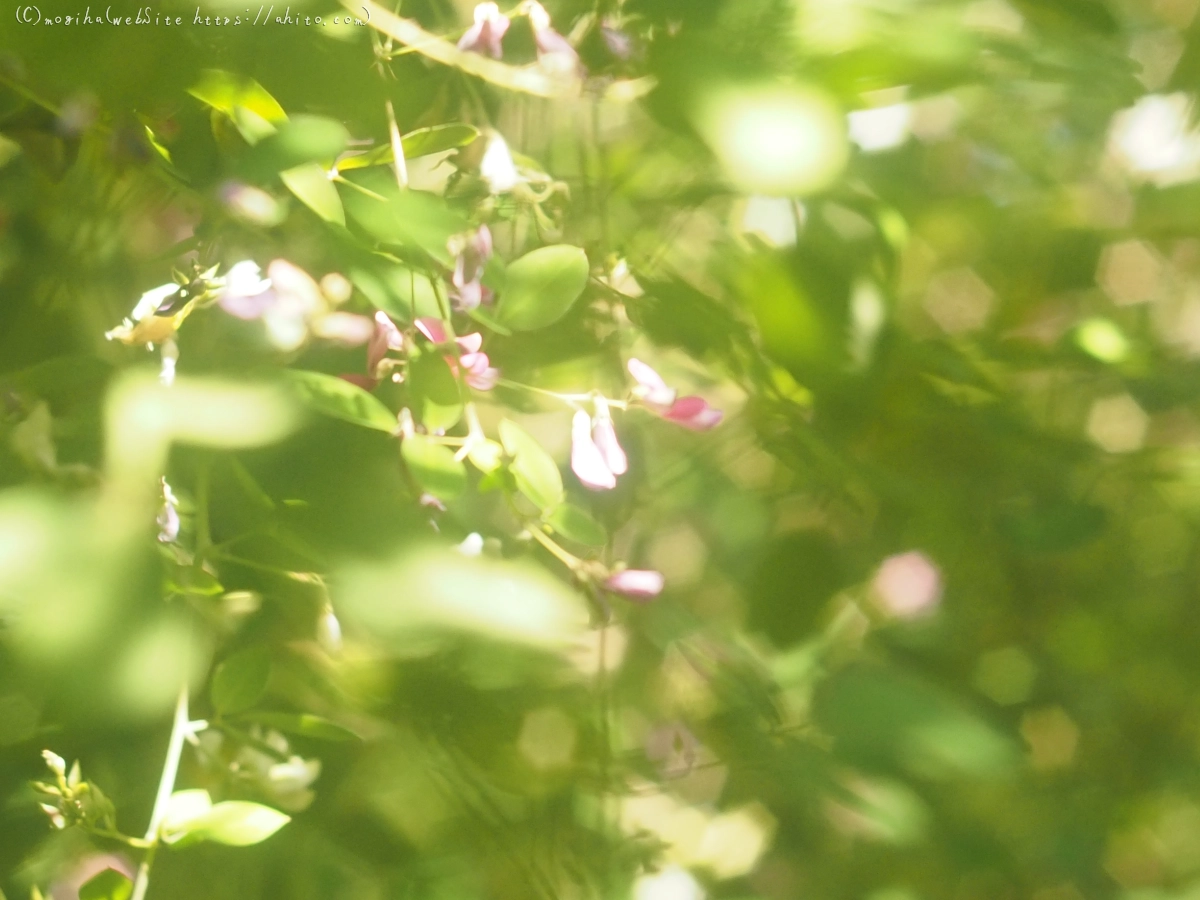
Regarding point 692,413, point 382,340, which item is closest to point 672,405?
point 692,413

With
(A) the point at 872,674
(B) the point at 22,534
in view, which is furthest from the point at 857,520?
(B) the point at 22,534

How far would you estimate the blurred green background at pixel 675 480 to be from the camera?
298 mm

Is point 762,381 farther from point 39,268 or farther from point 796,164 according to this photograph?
point 39,268

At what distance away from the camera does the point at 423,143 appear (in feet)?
1.08

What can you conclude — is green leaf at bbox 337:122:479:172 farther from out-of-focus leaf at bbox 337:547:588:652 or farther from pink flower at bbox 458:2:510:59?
out-of-focus leaf at bbox 337:547:588:652

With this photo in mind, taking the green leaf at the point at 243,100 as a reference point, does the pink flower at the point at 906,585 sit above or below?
below

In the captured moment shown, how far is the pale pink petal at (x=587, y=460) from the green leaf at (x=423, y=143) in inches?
4.3

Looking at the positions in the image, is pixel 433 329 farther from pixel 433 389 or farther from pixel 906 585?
pixel 906 585

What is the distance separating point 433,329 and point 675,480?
0.27 metres

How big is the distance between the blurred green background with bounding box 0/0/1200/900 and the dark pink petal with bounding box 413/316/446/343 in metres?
0.02

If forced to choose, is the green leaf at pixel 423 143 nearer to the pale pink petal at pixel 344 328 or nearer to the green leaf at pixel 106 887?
the pale pink petal at pixel 344 328

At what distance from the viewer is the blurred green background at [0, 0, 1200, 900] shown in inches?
11.7

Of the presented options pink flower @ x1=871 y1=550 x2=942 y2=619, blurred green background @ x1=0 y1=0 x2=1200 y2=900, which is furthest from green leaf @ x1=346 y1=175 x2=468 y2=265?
pink flower @ x1=871 y1=550 x2=942 y2=619

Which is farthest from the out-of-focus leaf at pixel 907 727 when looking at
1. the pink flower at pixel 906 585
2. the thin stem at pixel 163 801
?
the thin stem at pixel 163 801
